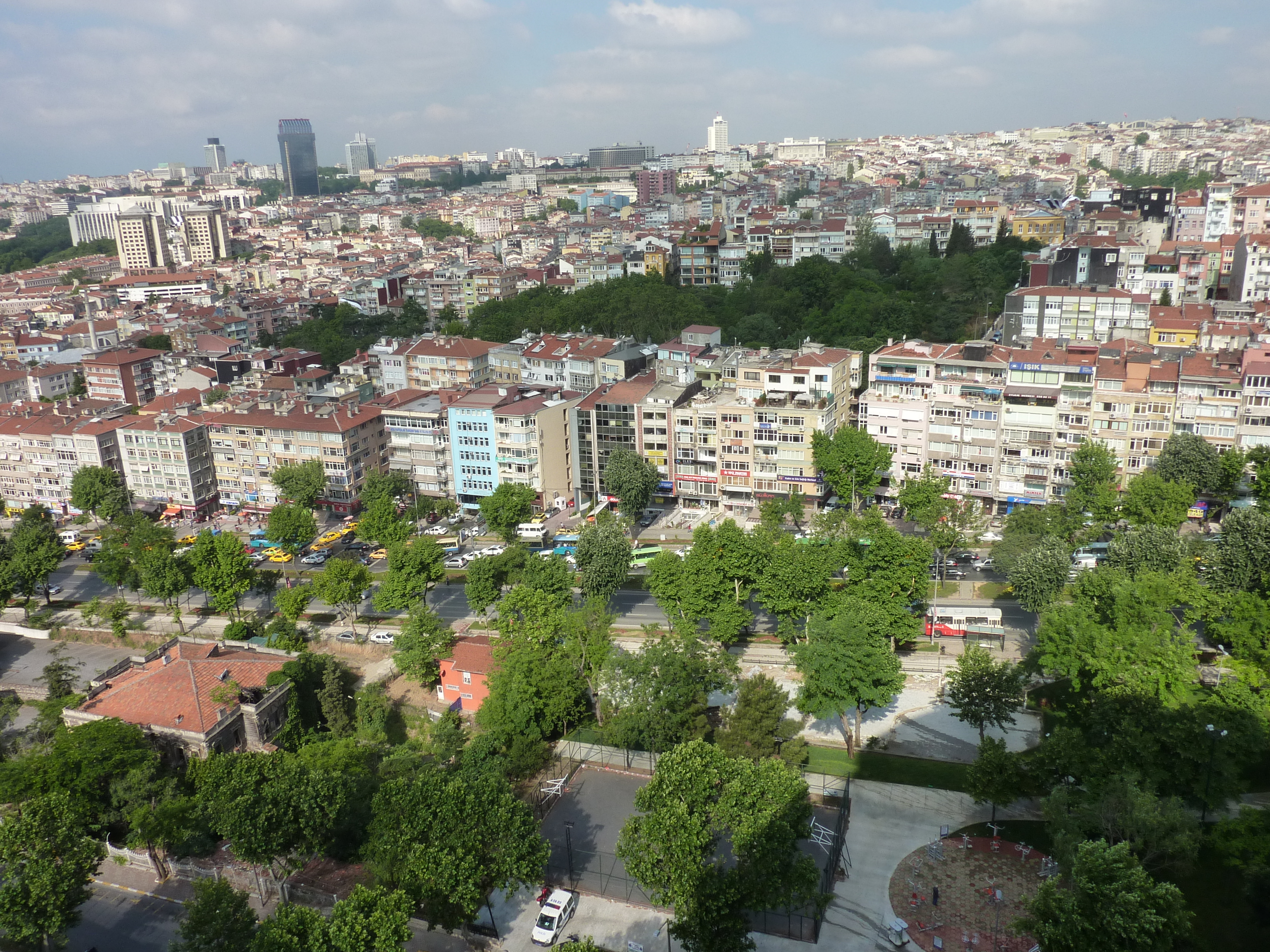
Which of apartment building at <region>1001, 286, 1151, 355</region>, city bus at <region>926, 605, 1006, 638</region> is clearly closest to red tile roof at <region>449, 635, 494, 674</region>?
city bus at <region>926, 605, 1006, 638</region>

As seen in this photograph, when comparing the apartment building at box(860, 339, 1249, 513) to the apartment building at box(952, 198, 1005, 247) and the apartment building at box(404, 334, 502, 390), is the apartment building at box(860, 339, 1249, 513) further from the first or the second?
the apartment building at box(952, 198, 1005, 247)

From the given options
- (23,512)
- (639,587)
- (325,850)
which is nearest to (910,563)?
(639,587)

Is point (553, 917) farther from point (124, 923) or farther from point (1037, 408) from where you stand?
point (1037, 408)

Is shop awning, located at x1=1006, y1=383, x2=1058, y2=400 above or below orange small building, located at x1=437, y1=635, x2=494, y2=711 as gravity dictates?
above

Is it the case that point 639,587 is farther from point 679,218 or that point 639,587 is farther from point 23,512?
point 679,218

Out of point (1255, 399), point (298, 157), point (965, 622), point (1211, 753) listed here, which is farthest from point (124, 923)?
point (298, 157)
